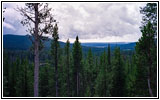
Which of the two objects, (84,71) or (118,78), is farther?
(84,71)

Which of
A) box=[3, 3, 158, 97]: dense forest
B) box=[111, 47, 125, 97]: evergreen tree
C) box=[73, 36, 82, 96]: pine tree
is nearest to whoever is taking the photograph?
box=[3, 3, 158, 97]: dense forest

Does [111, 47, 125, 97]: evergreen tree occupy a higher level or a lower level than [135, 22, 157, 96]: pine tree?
lower

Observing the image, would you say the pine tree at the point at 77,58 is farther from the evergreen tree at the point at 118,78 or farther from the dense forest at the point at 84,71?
the evergreen tree at the point at 118,78

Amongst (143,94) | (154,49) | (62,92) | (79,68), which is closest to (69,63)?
(79,68)

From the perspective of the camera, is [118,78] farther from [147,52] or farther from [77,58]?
[147,52]

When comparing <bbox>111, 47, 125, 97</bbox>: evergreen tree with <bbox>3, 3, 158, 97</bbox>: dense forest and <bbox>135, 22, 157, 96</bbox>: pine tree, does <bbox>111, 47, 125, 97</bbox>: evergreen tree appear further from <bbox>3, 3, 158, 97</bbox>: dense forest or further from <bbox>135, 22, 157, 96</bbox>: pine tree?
<bbox>135, 22, 157, 96</bbox>: pine tree

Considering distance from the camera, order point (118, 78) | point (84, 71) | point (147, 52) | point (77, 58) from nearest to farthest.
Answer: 1. point (147, 52)
2. point (118, 78)
3. point (77, 58)
4. point (84, 71)

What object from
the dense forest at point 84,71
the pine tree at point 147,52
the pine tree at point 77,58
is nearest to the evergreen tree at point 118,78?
the dense forest at point 84,71

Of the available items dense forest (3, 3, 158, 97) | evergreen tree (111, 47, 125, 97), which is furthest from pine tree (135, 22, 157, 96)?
evergreen tree (111, 47, 125, 97)

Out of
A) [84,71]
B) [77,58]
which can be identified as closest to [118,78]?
[77,58]

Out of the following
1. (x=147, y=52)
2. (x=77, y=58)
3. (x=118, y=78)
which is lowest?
(x=118, y=78)

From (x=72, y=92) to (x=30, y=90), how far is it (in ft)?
23.7

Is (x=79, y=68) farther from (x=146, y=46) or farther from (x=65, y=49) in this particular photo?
(x=146, y=46)

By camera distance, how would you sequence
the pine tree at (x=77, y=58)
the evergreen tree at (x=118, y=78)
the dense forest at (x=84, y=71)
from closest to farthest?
the dense forest at (x=84, y=71), the evergreen tree at (x=118, y=78), the pine tree at (x=77, y=58)
